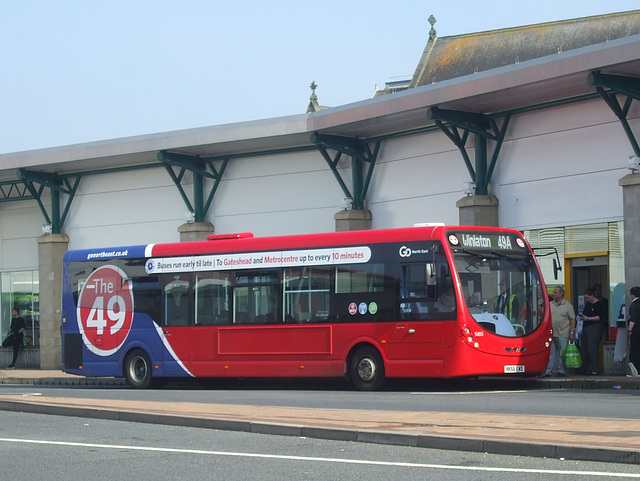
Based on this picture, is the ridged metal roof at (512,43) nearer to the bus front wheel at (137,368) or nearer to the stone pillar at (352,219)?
the stone pillar at (352,219)

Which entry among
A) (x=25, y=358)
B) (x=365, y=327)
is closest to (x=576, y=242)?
(x=365, y=327)

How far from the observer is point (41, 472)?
9445 mm

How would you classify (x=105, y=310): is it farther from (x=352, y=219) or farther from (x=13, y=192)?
(x=13, y=192)

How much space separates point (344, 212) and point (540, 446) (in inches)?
732

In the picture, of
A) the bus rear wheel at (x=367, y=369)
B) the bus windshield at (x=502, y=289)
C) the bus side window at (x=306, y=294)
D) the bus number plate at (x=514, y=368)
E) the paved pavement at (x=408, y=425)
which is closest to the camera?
the paved pavement at (x=408, y=425)

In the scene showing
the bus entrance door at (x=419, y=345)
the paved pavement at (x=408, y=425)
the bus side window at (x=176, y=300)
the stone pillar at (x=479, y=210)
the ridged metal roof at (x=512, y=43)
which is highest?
the ridged metal roof at (x=512, y=43)

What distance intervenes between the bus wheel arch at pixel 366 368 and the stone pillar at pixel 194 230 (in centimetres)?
1194

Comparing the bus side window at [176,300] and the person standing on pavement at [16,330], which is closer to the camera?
the bus side window at [176,300]

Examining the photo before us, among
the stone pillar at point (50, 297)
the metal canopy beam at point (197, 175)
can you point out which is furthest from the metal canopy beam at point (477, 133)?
the stone pillar at point (50, 297)

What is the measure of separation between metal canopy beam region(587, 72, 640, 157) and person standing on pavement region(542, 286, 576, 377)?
318cm

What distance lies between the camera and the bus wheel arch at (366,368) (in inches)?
770

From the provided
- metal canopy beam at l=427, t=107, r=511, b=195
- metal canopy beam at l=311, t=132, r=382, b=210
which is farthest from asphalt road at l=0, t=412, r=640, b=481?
metal canopy beam at l=311, t=132, r=382, b=210

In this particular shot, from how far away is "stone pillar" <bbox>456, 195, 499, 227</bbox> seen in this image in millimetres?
24875

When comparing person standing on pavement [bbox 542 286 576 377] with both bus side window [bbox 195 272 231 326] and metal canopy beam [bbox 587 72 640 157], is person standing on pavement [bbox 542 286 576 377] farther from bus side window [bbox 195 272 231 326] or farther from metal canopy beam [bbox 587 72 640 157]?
bus side window [bbox 195 272 231 326]
